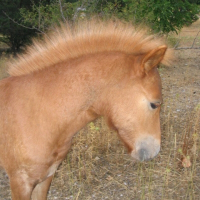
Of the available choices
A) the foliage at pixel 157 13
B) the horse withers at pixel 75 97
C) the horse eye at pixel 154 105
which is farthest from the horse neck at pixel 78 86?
the foliage at pixel 157 13

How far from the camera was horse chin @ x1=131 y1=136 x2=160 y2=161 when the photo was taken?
5.40 feet

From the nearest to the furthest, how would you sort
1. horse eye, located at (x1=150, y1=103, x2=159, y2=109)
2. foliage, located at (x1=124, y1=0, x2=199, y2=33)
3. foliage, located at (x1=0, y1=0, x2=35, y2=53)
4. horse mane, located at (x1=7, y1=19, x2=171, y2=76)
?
horse eye, located at (x1=150, y1=103, x2=159, y2=109) < horse mane, located at (x1=7, y1=19, x2=171, y2=76) < foliage, located at (x1=124, y1=0, x2=199, y2=33) < foliage, located at (x1=0, y1=0, x2=35, y2=53)

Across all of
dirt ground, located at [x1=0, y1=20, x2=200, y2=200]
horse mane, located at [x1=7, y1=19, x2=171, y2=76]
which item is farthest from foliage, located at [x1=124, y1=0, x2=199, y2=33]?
horse mane, located at [x1=7, y1=19, x2=171, y2=76]

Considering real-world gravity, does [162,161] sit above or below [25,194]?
below

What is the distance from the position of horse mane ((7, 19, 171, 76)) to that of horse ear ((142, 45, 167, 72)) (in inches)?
7.2

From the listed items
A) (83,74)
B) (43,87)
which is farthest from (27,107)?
(83,74)

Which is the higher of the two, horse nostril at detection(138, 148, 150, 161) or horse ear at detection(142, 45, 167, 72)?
horse ear at detection(142, 45, 167, 72)

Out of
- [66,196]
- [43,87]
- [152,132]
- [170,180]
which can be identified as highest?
→ [43,87]

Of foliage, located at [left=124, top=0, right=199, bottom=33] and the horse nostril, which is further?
foliage, located at [left=124, top=0, right=199, bottom=33]

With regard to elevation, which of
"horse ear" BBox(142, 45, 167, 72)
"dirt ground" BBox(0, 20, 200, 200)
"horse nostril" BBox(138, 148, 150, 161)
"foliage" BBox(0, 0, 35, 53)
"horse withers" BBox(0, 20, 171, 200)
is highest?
"horse ear" BBox(142, 45, 167, 72)

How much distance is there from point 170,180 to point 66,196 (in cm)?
123

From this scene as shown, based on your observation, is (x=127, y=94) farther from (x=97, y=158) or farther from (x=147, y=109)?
(x=97, y=158)

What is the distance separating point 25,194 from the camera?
179cm

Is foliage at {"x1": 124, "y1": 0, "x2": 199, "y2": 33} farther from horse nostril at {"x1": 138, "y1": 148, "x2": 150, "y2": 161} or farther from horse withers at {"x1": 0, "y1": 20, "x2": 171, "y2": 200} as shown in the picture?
horse nostril at {"x1": 138, "y1": 148, "x2": 150, "y2": 161}
